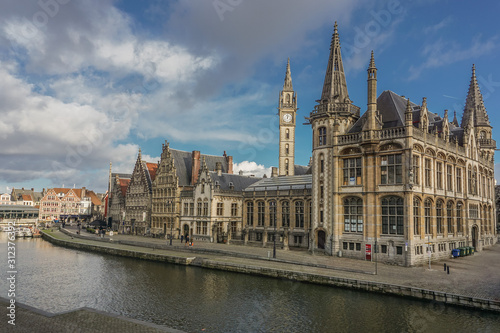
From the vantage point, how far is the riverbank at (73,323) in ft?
54.1

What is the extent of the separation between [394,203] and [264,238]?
20475 mm

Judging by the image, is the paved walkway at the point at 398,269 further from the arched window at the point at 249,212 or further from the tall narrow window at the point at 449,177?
the arched window at the point at 249,212

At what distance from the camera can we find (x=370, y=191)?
129ft

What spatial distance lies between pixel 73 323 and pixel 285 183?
144 ft

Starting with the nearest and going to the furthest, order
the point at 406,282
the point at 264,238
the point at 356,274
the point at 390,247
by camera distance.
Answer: the point at 406,282 < the point at 356,274 < the point at 390,247 < the point at 264,238

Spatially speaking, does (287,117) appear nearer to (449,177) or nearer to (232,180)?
(232,180)

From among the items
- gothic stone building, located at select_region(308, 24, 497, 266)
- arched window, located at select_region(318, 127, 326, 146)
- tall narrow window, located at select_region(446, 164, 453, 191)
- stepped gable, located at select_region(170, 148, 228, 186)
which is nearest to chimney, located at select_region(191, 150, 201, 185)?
stepped gable, located at select_region(170, 148, 228, 186)

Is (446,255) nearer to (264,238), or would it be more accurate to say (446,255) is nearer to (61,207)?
(264,238)

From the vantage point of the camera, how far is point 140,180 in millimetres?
79000

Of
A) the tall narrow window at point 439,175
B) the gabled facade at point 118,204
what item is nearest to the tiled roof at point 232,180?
the gabled facade at point 118,204

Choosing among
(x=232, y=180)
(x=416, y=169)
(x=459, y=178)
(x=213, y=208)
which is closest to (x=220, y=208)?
(x=213, y=208)

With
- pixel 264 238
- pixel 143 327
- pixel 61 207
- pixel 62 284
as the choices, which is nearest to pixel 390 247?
pixel 264 238

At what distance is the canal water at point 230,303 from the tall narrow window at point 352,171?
15.3m

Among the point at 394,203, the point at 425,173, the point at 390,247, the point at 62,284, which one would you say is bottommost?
the point at 62,284
